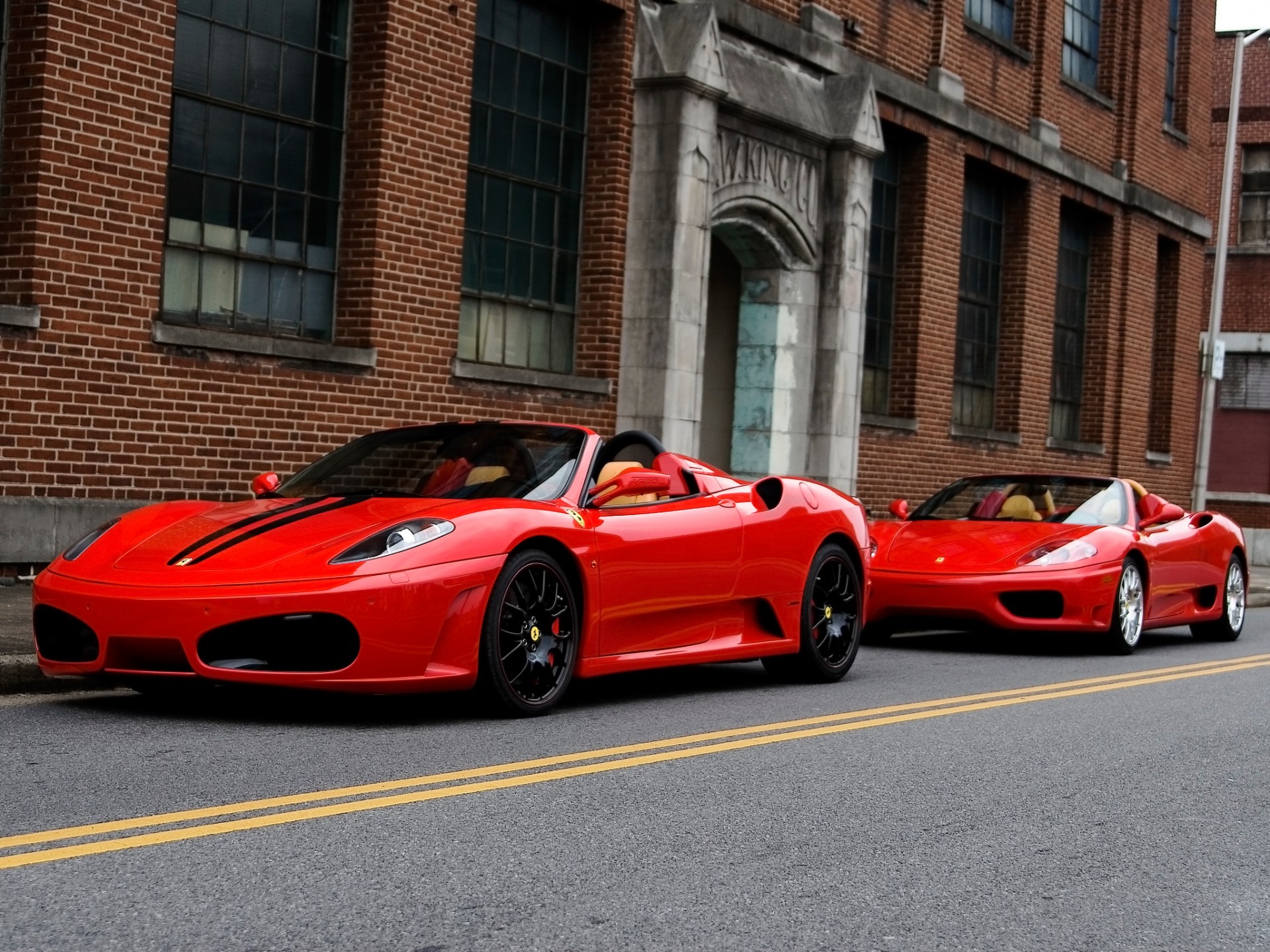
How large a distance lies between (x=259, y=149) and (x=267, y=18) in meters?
0.98

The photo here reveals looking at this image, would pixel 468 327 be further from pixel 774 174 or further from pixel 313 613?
pixel 313 613

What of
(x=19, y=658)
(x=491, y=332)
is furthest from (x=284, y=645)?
(x=491, y=332)

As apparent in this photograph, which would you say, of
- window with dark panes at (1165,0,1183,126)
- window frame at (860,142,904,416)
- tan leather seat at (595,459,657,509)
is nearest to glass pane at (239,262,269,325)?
tan leather seat at (595,459,657,509)

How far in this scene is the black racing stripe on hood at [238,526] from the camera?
7.11 metres

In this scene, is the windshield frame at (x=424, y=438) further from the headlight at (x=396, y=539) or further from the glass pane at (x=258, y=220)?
the glass pane at (x=258, y=220)

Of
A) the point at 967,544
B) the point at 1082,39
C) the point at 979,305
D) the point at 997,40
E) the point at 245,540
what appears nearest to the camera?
the point at 245,540

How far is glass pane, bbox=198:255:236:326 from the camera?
1316 centimetres

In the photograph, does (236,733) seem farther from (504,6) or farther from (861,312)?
(861,312)

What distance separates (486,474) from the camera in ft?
26.6

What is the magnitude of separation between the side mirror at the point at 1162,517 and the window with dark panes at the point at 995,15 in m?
10.9

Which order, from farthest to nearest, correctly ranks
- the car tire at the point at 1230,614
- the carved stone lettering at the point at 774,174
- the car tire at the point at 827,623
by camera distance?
the carved stone lettering at the point at 774,174
the car tire at the point at 1230,614
the car tire at the point at 827,623

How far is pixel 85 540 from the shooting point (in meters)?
7.47

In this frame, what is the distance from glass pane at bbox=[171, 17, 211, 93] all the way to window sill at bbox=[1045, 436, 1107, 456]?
15.4m

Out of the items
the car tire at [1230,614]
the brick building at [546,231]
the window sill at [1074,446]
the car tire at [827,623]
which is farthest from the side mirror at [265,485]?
the window sill at [1074,446]
